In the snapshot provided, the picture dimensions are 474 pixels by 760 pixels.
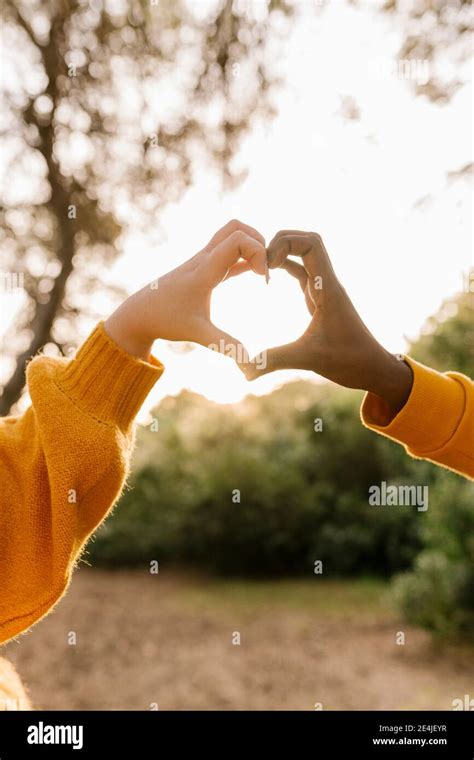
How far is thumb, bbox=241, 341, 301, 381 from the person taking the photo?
2.83 feet

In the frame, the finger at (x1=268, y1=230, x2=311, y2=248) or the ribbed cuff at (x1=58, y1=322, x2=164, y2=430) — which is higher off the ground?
the finger at (x1=268, y1=230, x2=311, y2=248)

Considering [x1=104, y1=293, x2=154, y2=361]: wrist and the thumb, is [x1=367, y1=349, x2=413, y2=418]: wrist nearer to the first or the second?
the thumb

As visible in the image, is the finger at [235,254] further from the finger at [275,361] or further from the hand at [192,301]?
the finger at [275,361]

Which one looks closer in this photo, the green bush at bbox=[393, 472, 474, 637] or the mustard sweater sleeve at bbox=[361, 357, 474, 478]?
the mustard sweater sleeve at bbox=[361, 357, 474, 478]

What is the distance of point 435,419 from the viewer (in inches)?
41.9

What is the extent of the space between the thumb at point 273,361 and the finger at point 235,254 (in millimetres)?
105

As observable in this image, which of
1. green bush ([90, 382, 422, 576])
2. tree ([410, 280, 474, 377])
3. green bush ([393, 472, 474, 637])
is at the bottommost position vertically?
green bush ([393, 472, 474, 637])

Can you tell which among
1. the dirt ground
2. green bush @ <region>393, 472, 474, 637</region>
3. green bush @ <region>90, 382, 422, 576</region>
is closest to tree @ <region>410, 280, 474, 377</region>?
green bush @ <region>393, 472, 474, 637</region>

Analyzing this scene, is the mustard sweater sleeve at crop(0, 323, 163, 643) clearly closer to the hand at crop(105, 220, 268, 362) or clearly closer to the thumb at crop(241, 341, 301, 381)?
the hand at crop(105, 220, 268, 362)

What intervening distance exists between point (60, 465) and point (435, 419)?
56 centimetres

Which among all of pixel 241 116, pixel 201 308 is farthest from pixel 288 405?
pixel 201 308
